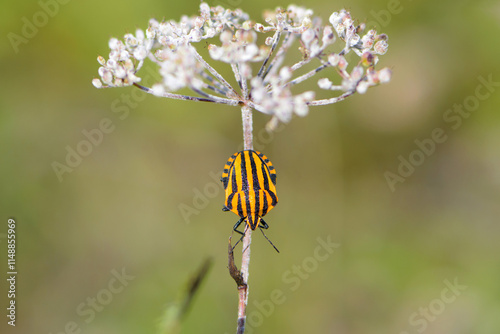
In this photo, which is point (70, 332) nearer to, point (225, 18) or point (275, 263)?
point (275, 263)

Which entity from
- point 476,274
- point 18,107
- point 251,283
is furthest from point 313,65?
point 18,107

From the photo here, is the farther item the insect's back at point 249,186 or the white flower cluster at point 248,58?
the insect's back at point 249,186

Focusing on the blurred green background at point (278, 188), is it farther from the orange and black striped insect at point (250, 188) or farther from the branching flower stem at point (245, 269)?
the branching flower stem at point (245, 269)

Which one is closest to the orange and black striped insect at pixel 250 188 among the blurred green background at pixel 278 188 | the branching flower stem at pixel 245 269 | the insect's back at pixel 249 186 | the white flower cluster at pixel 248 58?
the insect's back at pixel 249 186

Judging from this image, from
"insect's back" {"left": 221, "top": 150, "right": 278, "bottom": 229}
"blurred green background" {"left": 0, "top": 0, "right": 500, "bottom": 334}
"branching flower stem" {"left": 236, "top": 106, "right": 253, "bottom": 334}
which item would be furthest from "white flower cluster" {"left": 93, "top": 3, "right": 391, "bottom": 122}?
"blurred green background" {"left": 0, "top": 0, "right": 500, "bottom": 334}

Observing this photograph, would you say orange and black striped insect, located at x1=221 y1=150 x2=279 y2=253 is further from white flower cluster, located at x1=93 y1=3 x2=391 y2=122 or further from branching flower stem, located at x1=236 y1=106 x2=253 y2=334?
white flower cluster, located at x1=93 y1=3 x2=391 y2=122

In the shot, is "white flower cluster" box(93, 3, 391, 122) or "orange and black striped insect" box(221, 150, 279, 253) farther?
"orange and black striped insect" box(221, 150, 279, 253)
